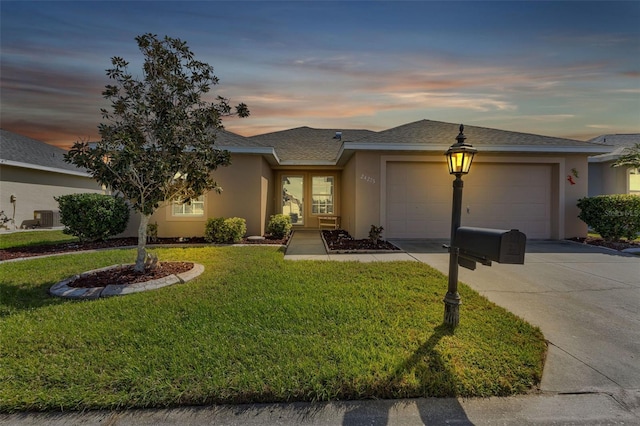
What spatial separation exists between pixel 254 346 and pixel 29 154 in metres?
18.3

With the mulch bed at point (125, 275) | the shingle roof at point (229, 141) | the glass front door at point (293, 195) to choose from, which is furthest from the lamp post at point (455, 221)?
the glass front door at point (293, 195)

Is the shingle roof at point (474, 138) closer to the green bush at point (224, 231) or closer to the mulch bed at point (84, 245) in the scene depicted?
the green bush at point (224, 231)

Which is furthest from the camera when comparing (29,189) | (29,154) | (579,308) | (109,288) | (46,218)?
(29,154)

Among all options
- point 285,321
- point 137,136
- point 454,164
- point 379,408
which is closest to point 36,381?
point 285,321

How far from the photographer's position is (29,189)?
13492 millimetres

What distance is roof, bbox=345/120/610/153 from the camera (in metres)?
8.95

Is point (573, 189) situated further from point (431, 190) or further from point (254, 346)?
point (254, 346)

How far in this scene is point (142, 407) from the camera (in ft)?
6.96

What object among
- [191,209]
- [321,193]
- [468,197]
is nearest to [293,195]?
[321,193]

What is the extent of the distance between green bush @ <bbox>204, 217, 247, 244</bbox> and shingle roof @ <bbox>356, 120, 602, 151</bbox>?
499cm

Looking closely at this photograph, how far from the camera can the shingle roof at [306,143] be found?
39.7ft

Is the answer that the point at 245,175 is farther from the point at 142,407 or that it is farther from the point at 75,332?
the point at 142,407

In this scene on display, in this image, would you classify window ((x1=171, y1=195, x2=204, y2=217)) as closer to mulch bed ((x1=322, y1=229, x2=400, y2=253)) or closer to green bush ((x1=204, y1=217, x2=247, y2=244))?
green bush ((x1=204, y1=217, x2=247, y2=244))

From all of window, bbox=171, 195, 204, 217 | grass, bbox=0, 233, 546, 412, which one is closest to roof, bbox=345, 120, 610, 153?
grass, bbox=0, 233, 546, 412
